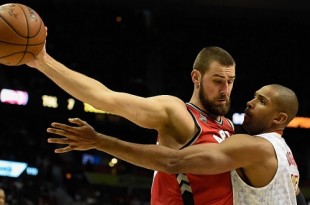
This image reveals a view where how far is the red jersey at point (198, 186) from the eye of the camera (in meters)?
3.39

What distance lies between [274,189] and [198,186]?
0.44 meters

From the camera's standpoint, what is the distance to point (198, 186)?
341 centimetres

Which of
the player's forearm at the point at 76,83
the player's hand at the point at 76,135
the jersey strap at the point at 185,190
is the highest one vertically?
the player's forearm at the point at 76,83

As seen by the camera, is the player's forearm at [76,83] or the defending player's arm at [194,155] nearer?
the defending player's arm at [194,155]

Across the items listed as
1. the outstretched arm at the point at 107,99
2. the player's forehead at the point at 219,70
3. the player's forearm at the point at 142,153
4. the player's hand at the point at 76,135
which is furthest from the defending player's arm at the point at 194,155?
the player's forehead at the point at 219,70

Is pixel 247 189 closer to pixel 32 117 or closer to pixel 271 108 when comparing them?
pixel 271 108

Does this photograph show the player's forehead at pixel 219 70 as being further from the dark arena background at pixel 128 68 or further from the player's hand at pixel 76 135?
the dark arena background at pixel 128 68

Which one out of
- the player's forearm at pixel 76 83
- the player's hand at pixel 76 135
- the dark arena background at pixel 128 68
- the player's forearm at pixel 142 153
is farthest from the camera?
the dark arena background at pixel 128 68

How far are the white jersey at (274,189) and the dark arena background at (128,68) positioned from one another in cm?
1045

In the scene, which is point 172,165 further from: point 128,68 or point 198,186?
point 128,68

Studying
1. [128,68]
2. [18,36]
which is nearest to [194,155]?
[18,36]

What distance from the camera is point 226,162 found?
3.17 meters

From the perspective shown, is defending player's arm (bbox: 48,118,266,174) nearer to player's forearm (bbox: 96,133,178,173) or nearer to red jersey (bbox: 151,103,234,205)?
player's forearm (bbox: 96,133,178,173)

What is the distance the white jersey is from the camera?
330 cm
